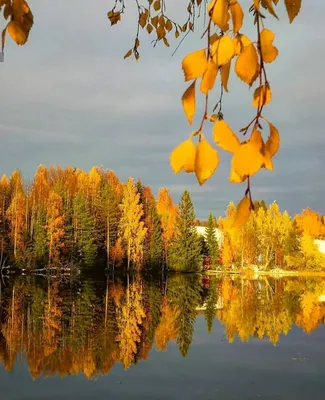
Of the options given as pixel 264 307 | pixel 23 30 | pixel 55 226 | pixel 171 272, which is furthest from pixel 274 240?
pixel 23 30

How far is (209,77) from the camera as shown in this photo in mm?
724

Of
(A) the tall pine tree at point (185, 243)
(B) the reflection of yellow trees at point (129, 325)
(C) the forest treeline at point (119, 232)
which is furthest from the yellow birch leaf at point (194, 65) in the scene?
(A) the tall pine tree at point (185, 243)

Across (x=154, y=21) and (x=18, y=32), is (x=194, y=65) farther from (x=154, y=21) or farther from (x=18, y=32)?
(x=154, y=21)

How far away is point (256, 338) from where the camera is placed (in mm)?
12594

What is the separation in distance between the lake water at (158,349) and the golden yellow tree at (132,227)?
17.3 meters

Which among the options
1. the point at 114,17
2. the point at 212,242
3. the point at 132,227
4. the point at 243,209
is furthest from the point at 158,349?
the point at 212,242

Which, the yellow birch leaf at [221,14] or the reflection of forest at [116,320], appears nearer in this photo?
the yellow birch leaf at [221,14]

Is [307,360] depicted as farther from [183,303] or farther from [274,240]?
[274,240]

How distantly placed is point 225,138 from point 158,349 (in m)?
11.0

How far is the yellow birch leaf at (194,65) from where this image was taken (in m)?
0.72

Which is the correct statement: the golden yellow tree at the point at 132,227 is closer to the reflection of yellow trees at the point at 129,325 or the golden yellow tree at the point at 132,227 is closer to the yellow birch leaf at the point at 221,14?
the reflection of yellow trees at the point at 129,325

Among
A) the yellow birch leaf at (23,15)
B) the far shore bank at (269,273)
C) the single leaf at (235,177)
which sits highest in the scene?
the yellow birch leaf at (23,15)

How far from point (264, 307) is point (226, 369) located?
8.47 m

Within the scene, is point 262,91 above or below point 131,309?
above
